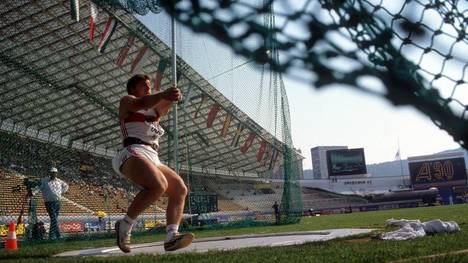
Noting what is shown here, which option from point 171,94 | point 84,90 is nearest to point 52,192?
point 171,94

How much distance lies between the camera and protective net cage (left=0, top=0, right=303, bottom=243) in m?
11.8

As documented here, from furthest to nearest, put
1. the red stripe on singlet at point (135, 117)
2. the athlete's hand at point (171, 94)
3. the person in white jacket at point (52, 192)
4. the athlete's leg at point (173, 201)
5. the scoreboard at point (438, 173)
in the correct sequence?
the scoreboard at point (438, 173) < the person in white jacket at point (52, 192) < the athlete's leg at point (173, 201) < the red stripe on singlet at point (135, 117) < the athlete's hand at point (171, 94)

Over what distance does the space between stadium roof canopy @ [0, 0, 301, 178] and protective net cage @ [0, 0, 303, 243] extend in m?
0.08

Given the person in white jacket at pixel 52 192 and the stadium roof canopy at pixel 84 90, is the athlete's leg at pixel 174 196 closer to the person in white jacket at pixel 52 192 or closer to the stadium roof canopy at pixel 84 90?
the person in white jacket at pixel 52 192

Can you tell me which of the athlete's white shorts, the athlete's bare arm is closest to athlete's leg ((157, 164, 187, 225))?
the athlete's white shorts

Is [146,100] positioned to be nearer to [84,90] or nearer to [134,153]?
[134,153]

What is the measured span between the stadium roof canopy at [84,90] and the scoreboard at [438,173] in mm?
37755

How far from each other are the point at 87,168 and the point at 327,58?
2633 cm

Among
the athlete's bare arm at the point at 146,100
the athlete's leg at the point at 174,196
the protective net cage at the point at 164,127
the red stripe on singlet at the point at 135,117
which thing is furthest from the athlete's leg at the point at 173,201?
the protective net cage at the point at 164,127

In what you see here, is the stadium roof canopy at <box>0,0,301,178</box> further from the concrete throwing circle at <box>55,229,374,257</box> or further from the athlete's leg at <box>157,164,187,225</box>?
the athlete's leg at <box>157,164,187,225</box>

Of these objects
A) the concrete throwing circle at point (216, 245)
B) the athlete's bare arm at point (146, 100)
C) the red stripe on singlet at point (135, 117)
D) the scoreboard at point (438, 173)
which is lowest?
the concrete throwing circle at point (216, 245)

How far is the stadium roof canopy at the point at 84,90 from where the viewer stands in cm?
1402

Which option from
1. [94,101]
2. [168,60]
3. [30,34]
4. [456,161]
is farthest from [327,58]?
[456,161]

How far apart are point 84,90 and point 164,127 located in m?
21.6
